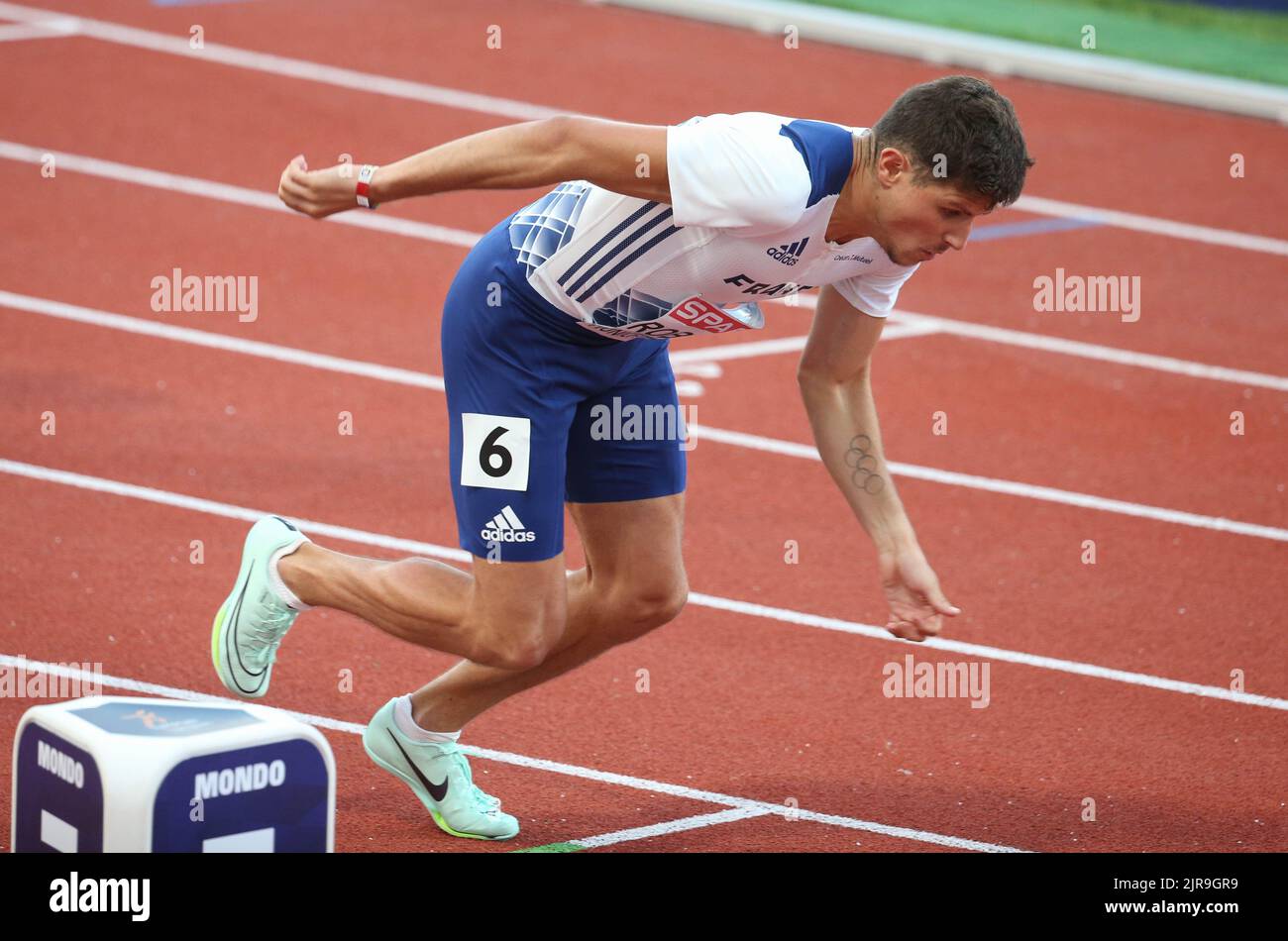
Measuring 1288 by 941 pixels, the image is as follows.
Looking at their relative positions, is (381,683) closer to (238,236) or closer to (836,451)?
(836,451)

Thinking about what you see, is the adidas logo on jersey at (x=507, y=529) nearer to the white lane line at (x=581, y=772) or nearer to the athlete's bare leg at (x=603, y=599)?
the athlete's bare leg at (x=603, y=599)

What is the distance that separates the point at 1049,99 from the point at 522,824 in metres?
10.4

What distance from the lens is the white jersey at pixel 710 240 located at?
408 centimetres

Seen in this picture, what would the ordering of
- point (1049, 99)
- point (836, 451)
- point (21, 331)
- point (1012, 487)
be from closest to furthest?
point (836, 451)
point (1012, 487)
point (21, 331)
point (1049, 99)

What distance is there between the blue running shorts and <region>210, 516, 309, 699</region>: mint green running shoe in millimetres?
546

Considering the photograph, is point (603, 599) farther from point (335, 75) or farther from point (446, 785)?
point (335, 75)

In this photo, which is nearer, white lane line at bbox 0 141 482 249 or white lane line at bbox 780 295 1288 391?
white lane line at bbox 780 295 1288 391

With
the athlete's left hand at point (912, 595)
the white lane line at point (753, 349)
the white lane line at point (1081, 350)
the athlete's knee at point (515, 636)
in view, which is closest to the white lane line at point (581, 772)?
the athlete's knee at point (515, 636)

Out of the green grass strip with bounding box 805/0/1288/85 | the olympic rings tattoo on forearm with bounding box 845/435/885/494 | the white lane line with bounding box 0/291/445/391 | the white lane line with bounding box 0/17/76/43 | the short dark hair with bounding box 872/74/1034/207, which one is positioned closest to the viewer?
the short dark hair with bounding box 872/74/1034/207

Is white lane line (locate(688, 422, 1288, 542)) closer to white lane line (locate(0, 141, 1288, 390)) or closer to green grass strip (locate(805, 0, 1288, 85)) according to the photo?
white lane line (locate(0, 141, 1288, 390))

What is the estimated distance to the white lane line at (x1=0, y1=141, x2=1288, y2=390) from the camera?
31.5 feet

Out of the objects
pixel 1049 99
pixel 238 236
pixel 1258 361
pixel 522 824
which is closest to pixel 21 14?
pixel 238 236

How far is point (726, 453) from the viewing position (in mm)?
8188

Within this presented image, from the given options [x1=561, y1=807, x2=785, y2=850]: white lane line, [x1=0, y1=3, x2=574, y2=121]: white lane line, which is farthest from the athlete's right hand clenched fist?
[x1=0, y1=3, x2=574, y2=121]: white lane line
